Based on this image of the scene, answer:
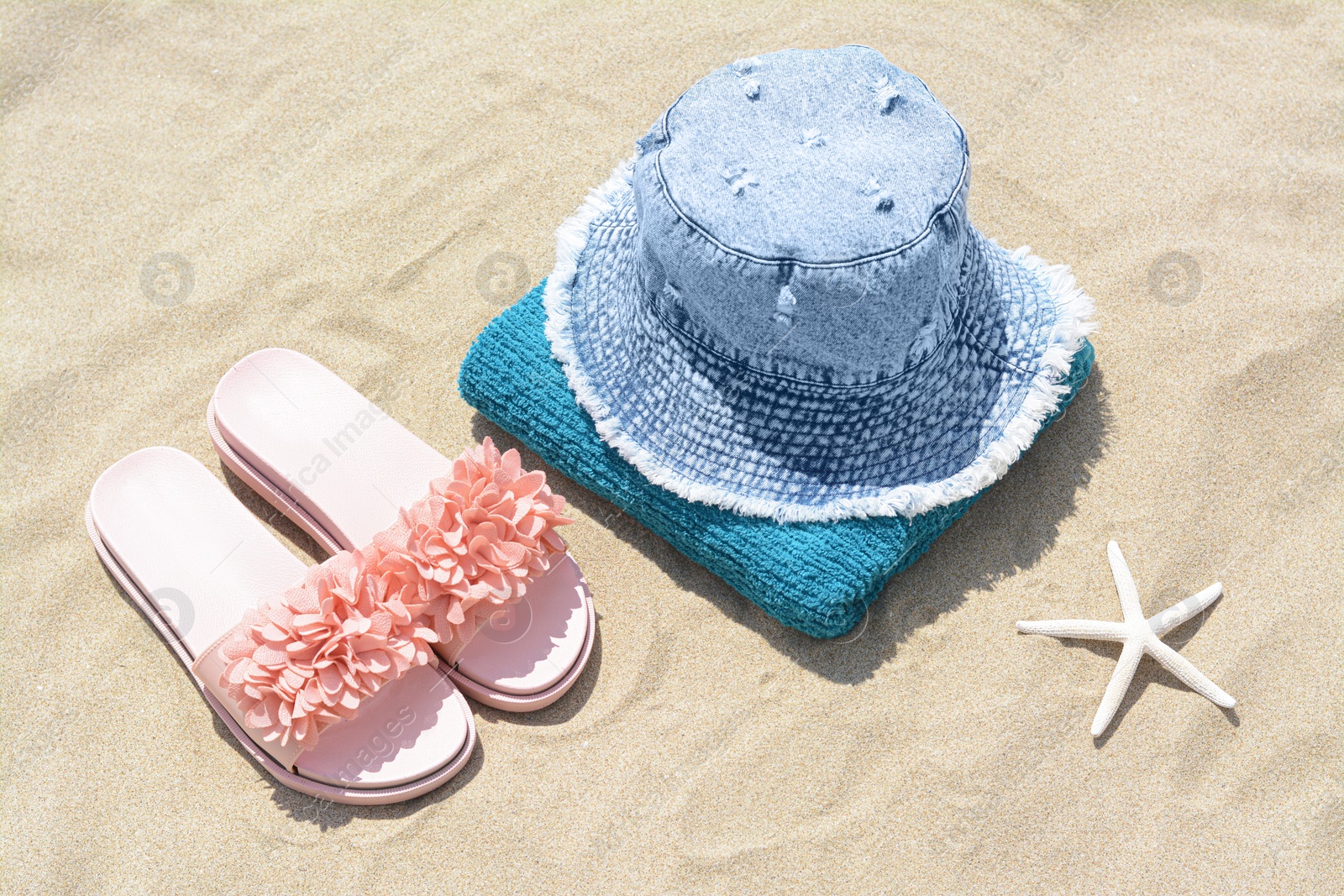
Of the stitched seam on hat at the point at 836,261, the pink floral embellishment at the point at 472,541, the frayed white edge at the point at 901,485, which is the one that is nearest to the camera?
the stitched seam on hat at the point at 836,261

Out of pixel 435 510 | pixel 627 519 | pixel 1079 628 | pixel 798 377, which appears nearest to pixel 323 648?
pixel 435 510

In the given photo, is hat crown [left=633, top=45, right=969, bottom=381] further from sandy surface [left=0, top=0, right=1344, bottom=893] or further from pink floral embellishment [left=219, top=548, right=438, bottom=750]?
pink floral embellishment [left=219, top=548, right=438, bottom=750]

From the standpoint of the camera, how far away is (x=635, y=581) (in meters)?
1.94

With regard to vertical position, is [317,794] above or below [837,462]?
below

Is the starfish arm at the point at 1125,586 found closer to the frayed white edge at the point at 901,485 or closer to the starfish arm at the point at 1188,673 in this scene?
the starfish arm at the point at 1188,673

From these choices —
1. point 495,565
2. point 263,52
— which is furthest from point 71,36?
point 495,565

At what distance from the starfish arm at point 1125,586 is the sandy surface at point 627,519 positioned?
0.05 meters

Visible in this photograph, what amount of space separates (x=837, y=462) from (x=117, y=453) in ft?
4.59

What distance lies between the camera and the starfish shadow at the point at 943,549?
6.12ft

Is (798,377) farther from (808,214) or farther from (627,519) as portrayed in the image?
(627,519)

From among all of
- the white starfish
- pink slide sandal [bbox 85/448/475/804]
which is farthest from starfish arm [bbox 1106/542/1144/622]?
pink slide sandal [bbox 85/448/475/804]

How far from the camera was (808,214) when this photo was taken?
157 cm

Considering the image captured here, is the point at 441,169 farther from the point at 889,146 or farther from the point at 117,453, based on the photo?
the point at 889,146

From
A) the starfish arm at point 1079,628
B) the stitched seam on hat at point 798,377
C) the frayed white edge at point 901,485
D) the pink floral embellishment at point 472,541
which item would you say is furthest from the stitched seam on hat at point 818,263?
the starfish arm at point 1079,628
